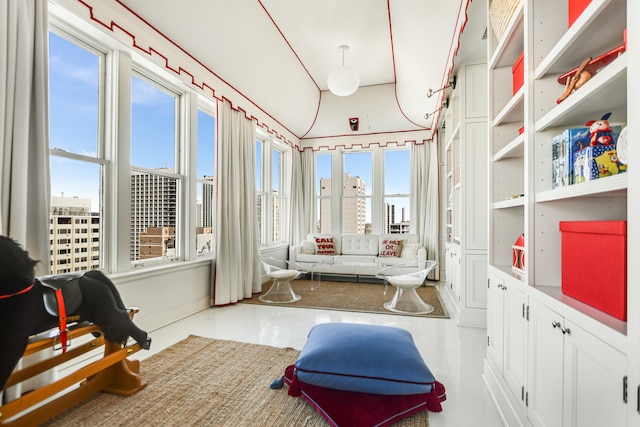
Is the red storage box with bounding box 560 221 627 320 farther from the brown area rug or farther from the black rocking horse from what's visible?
the brown area rug

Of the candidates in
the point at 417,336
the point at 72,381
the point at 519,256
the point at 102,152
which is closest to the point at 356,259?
the point at 417,336

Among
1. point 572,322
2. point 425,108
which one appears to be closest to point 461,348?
point 572,322

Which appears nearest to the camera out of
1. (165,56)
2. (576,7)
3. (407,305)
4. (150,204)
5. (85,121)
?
(576,7)

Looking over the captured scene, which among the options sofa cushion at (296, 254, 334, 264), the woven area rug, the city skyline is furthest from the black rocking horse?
sofa cushion at (296, 254, 334, 264)

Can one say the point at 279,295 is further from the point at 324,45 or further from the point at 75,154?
the point at 324,45

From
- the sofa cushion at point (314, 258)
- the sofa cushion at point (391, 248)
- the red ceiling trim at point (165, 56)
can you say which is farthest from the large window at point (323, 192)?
the red ceiling trim at point (165, 56)

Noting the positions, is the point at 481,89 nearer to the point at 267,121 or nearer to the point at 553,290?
the point at 553,290

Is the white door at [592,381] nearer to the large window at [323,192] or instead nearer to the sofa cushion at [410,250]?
the sofa cushion at [410,250]

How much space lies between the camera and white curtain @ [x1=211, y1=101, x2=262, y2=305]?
12.7 feet

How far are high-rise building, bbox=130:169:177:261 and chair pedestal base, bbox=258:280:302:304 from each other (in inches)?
56.6

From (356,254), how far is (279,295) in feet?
7.16

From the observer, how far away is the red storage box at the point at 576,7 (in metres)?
1.14

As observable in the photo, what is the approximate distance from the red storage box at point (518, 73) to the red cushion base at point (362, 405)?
1900 millimetres

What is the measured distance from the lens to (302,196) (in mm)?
6668
